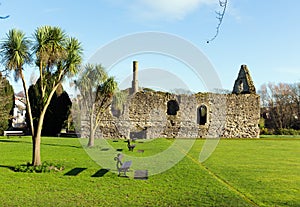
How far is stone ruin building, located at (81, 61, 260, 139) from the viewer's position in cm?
2889

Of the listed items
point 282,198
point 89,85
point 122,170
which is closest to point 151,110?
point 89,85

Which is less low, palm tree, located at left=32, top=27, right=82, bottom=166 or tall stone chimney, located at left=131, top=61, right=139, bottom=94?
tall stone chimney, located at left=131, top=61, right=139, bottom=94

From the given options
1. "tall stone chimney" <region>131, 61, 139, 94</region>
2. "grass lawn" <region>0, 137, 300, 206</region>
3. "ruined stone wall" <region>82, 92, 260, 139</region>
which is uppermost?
"tall stone chimney" <region>131, 61, 139, 94</region>

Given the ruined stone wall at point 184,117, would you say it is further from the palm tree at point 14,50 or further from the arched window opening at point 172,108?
the palm tree at point 14,50

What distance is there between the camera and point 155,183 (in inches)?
342

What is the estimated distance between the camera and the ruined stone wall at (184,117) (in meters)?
29.0

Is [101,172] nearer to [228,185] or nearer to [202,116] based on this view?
[228,185]

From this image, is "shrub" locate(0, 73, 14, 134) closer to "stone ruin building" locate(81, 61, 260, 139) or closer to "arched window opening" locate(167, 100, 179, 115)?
"stone ruin building" locate(81, 61, 260, 139)

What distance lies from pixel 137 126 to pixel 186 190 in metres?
21.3

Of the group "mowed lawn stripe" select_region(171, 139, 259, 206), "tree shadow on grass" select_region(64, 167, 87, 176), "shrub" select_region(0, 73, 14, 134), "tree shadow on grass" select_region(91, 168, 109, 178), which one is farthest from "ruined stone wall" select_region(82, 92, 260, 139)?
"tree shadow on grass" select_region(91, 168, 109, 178)

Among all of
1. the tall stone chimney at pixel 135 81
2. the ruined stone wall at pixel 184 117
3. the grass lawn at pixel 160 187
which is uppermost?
the tall stone chimney at pixel 135 81

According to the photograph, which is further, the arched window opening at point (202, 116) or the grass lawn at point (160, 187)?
the arched window opening at point (202, 116)

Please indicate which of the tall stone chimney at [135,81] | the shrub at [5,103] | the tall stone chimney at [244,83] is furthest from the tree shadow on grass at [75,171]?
the tall stone chimney at [244,83]

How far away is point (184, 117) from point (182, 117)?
189 millimetres
